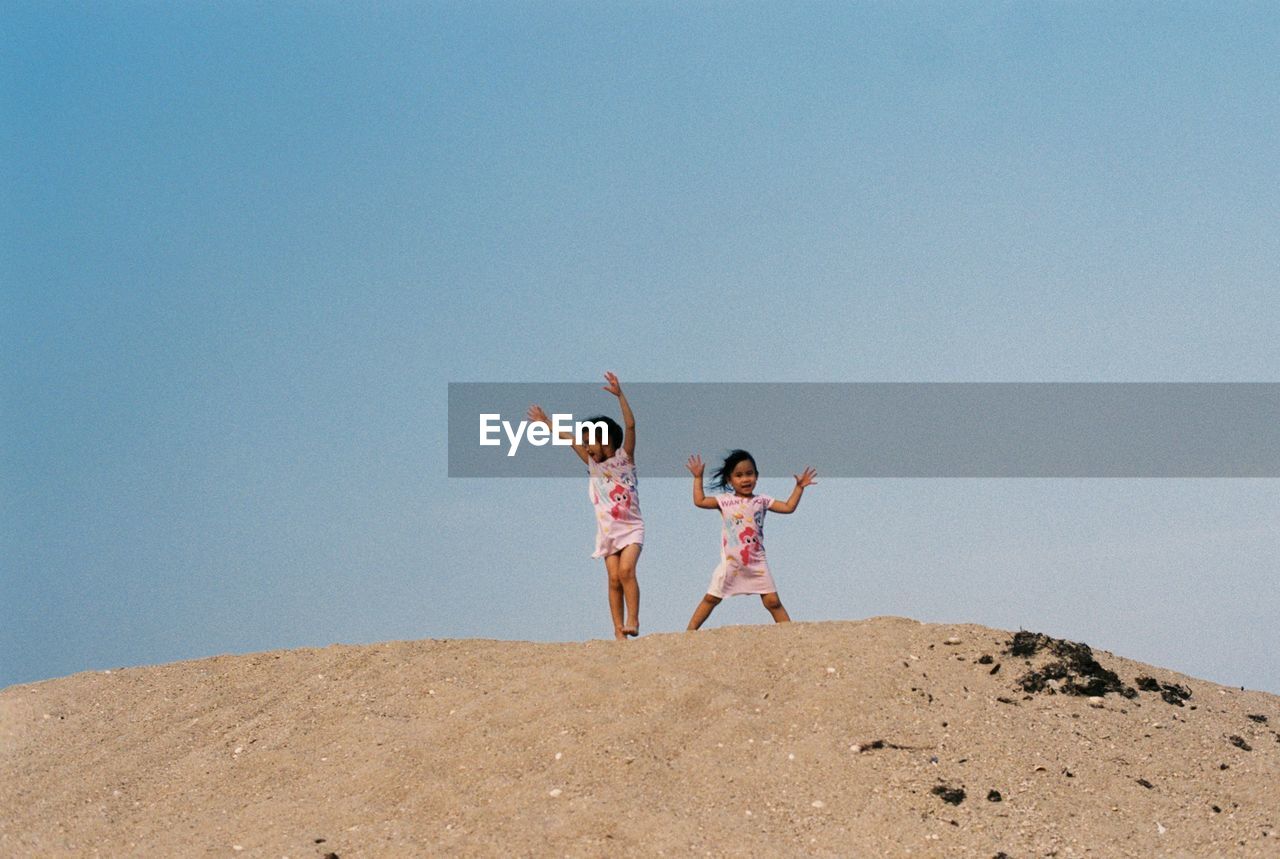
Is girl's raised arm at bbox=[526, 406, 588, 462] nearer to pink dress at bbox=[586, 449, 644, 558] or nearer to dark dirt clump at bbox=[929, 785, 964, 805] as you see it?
pink dress at bbox=[586, 449, 644, 558]

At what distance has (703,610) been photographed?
36.9 feet

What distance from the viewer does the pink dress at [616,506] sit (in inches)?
429

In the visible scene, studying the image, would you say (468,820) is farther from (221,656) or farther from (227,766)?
(221,656)

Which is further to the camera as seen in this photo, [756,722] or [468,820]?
[756,722]

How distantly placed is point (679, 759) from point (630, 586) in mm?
3189

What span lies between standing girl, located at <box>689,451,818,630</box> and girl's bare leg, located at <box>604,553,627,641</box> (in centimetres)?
72

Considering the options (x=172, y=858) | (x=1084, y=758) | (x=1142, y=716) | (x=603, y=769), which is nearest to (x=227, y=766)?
(x=172, y=858)

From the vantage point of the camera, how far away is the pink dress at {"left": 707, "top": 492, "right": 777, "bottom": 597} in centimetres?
1116

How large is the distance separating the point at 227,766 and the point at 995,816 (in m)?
5.12

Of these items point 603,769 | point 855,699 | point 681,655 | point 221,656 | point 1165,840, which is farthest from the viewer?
point 221,656

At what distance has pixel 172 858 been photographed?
752cm

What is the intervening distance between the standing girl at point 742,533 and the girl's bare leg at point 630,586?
0.65 m

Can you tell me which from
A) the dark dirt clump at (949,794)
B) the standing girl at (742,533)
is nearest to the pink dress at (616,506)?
the standing girl at (742,533)

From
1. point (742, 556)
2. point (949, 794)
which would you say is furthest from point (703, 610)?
point (949, 794)
